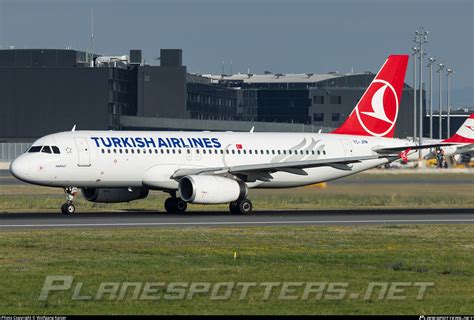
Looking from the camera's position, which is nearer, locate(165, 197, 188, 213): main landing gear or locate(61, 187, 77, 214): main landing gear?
locate(61, 187, 77, 214): main landing gear

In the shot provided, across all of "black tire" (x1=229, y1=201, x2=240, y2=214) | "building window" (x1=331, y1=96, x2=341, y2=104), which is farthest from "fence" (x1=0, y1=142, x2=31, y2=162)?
"black tire" (x1=229, y1=201, x2=240, y2=214)

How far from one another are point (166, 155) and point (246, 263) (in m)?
21.5

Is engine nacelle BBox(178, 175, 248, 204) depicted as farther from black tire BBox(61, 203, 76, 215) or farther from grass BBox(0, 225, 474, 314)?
grass BBox(0, 225, 474, 314)

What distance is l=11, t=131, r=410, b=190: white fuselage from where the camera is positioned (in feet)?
149

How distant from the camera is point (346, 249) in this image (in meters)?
30.4

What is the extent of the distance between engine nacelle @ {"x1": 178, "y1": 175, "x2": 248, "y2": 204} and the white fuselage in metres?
1.97

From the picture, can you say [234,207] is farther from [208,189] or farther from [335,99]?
[335,99]

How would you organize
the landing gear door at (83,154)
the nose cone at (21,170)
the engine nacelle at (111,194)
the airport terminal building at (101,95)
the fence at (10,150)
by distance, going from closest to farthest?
the nose cone at (21,170)
the landing gear door at (83,154)
the engine nacelle at (111,194)
the fence at (10,150)
the airport terminal building at (101,95)

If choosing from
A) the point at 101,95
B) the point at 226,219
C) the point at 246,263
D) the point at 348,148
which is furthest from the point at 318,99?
the point at 246,263

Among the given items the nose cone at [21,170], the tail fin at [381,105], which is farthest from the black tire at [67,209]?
the tail fin at [381,105]

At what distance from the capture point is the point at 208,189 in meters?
45.1

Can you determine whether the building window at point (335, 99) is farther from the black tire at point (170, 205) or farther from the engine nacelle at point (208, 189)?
the engine nacelle at point (208, 189)

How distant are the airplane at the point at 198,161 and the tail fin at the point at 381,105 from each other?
0.20 ft

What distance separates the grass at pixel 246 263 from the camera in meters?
19.9
